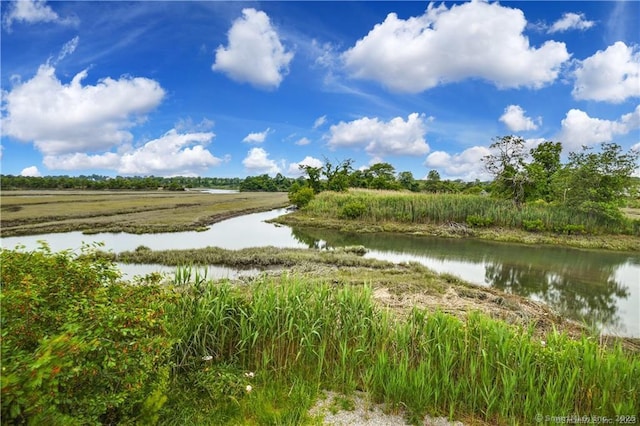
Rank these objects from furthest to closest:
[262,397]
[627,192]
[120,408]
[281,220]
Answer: [281,220], [627,192], [262,397], [120,408]

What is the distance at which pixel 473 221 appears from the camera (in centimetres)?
2322

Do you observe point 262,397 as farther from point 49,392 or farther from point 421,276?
point 421,276

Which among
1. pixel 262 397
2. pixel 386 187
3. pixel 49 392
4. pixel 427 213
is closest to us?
pixel 49 392

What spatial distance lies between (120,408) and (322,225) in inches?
895

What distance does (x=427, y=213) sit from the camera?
2527cm

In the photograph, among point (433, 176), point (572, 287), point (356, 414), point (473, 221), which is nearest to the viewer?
point (356, 414)

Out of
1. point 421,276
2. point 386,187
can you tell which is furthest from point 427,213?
point 386,187

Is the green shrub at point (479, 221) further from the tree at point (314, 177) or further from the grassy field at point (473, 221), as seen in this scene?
the tree at point (314, 177)

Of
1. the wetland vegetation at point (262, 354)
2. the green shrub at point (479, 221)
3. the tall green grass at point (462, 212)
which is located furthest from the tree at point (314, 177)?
the wetland vegetation at point (262, 354)

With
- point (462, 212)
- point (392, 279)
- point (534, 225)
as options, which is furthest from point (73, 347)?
point (462, 212)

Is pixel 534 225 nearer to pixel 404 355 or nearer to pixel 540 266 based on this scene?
pixel 540 266

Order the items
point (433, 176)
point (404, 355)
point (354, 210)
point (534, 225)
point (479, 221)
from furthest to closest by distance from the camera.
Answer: point (433, 176)
point (354, 210)
point (479, 221)
point (534, 225)
point (404, 355)

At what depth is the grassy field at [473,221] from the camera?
66.9 ft

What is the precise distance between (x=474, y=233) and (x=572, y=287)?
10.8 m
